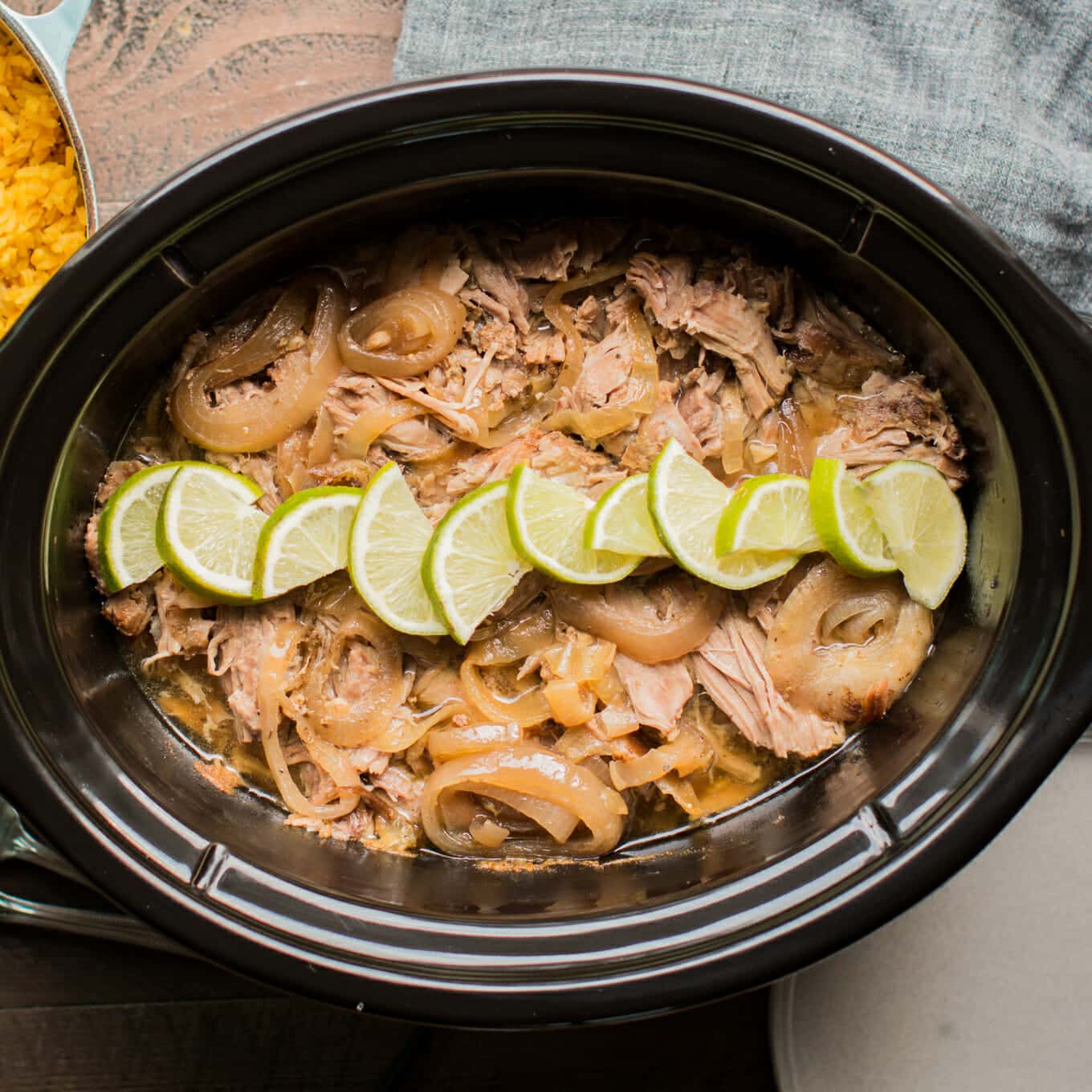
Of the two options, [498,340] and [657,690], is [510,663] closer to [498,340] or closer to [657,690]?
[657,690]

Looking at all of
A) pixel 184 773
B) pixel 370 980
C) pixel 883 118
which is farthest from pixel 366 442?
pixel 883 118

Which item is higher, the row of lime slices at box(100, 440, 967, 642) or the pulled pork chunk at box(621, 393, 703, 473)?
the pulled pork chunk at box(621, 393, 703, 473)

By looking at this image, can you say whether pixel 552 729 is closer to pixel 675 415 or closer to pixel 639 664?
pixel 639 664

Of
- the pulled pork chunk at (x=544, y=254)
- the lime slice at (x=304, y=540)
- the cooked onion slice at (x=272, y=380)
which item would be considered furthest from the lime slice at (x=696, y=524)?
the cooked onion slice at (x=272, y=380)

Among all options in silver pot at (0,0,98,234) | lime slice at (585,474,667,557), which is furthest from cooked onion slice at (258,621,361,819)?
silver pot at (0,0,98,234)

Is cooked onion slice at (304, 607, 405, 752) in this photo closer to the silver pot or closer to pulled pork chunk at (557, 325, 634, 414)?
pulled pork chunk at (557, 325, 634, 414)

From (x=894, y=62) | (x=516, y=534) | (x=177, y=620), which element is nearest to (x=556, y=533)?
(x=516, y=534)
